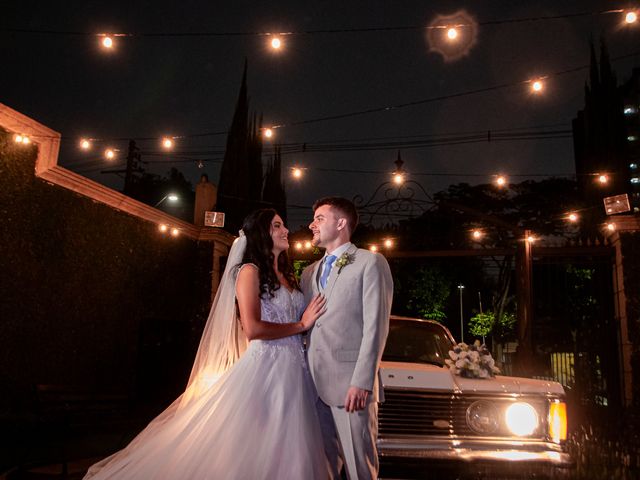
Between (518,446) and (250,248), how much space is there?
2.38 metres

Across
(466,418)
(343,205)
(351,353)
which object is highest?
(343,205)

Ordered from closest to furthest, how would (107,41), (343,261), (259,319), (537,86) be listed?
(343,261)
(259,319)
(107,41)
(537,86)

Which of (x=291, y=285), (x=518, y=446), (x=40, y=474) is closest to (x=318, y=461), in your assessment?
(x=291, y=285)

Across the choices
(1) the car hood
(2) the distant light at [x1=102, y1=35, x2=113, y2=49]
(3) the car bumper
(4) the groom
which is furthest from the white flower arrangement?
(2) the distant light at [x1=102, y1=35, x2=113, y2=49]

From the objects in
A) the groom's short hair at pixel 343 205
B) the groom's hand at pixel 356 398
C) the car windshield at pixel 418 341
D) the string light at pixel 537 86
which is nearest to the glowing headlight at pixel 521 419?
the car windshield at pixel 418 341

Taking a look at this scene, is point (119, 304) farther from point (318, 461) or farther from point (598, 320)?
point (598, 320)

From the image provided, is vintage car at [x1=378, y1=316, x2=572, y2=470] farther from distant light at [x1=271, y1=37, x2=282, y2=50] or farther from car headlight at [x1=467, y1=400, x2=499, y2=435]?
distant light at [x1=271, y1=37, x2=282, y2=50]

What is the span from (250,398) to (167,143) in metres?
8.47

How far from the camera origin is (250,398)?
10.5ft

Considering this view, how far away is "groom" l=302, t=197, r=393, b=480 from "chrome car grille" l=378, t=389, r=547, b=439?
2.72ft

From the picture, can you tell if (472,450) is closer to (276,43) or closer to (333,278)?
(333,278)

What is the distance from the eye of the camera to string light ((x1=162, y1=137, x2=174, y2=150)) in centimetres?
1062

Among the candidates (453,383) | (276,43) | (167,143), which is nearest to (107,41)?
(276,43)

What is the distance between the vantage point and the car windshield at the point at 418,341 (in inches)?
215
